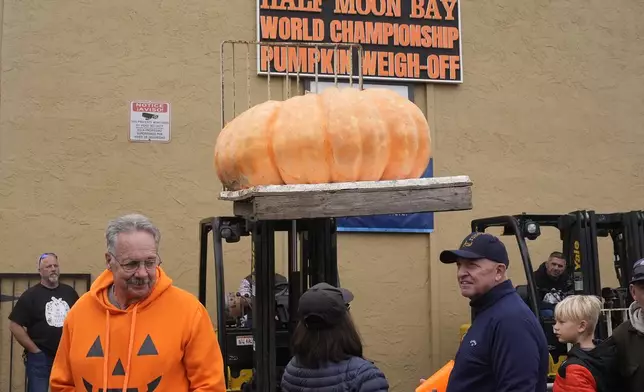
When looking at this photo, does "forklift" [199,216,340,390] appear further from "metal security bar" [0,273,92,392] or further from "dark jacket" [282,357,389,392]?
"metal security bar" [0,273,92,392]

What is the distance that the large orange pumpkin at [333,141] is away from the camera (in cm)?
510

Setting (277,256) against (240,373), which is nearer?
(240,373)

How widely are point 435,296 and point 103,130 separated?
483 cm

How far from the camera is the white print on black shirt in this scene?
888 cm

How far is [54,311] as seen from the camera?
8922 millimetres

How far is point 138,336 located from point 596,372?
2.58 m

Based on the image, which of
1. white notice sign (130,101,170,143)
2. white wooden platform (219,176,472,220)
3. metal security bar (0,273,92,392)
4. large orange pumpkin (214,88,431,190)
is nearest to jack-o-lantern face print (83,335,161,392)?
white wooden platform (219,176,472,220)

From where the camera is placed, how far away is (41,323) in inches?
348

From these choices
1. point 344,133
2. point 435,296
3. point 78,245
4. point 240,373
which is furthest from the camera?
point 435,296

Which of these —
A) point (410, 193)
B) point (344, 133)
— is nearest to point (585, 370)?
point (410, 193)

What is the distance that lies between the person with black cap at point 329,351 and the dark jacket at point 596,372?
5.01 ft

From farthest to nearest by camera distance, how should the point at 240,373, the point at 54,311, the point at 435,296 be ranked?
1. the point at 435,296
2. the point at 54,311
3. the point at 240,373

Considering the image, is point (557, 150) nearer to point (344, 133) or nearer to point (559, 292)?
point (559, 292)

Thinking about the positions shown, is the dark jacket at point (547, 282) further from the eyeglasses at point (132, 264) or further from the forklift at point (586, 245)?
the eyeglasses at point (132, 264)
